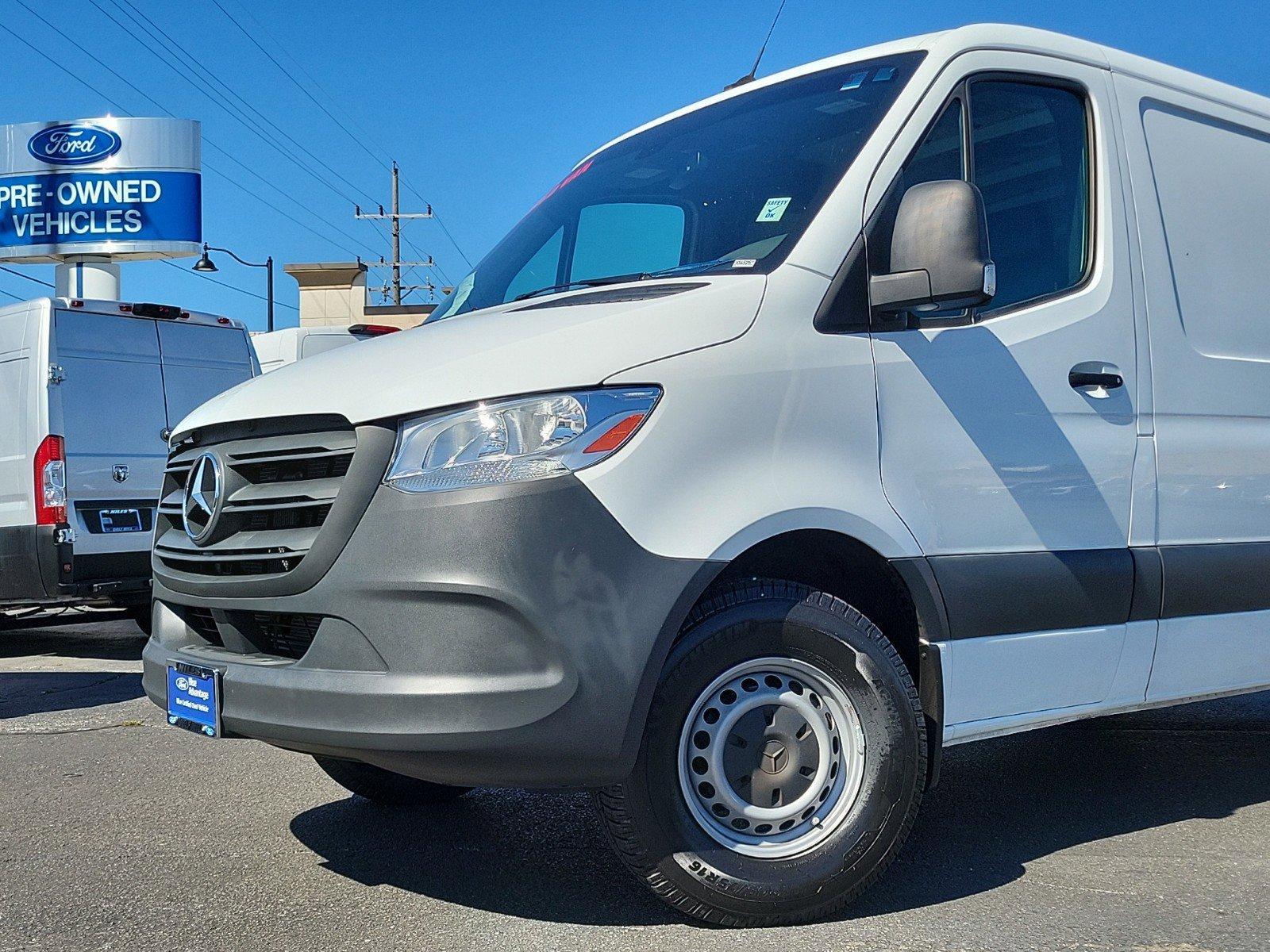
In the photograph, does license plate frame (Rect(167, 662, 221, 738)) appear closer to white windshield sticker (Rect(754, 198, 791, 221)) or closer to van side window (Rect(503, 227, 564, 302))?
van side window (Rect(503, 227, 564, 302))

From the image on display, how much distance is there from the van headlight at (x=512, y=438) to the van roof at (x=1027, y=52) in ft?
4.86

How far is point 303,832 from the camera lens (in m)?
4.05

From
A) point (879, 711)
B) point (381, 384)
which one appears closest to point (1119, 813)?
point (879, 711)

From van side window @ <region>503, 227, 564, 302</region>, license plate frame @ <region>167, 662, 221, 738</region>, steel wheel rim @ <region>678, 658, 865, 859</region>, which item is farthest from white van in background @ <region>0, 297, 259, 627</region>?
steel wheel rim @ <region>678, 658, 865, 859</region>

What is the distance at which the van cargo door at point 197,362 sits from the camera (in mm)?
8930

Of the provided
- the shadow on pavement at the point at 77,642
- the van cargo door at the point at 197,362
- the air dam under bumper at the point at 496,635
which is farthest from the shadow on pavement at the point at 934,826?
the van cargo door at the point at 197,362

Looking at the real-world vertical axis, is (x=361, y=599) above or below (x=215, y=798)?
above

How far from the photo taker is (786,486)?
10.1 ft

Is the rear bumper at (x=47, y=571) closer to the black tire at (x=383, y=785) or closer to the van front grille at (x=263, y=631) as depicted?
the black tire at (x=383, y=785)

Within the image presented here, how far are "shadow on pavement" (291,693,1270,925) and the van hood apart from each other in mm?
1331

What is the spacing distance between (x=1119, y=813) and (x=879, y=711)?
5.24 ft

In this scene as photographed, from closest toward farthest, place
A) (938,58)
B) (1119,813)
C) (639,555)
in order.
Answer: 1. (639,555)
2. (938,58)
3. (1119,813)

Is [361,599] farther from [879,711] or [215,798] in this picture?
[215,798]

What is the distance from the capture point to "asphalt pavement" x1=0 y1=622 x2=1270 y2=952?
10.3 feet
